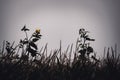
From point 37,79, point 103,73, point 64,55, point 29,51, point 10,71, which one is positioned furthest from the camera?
point 64,55

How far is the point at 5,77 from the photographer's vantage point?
3129 millimetres

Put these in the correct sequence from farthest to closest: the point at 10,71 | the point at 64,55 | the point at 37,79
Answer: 1. the point at 64,55
2. the point at 10,71
3. the point at 37,79

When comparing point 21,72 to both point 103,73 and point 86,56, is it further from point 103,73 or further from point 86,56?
point 86,56

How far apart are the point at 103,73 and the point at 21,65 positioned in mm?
1334

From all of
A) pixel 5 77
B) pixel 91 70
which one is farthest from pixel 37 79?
pixel 91 70

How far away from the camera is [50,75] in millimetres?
3287

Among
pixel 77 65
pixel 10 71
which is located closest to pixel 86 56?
pixel 77 65

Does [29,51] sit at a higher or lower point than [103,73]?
higher

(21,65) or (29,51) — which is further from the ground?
(29,51)

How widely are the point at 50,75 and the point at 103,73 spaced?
0.89m

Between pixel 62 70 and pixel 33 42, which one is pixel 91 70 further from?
pixel 33 42

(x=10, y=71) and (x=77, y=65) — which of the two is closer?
Answer: (x=10, y=71)

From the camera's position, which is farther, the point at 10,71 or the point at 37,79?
the point at 10,71

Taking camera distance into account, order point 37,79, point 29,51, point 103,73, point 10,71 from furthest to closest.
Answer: point 29,51
point 103,73
point 10,71
point 37,79
